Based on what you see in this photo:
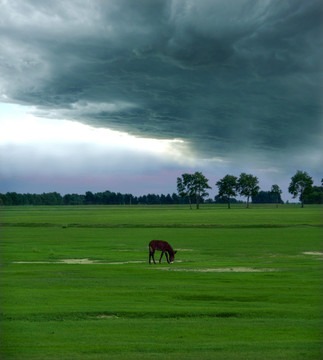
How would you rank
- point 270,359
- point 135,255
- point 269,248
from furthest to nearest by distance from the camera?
point 269,248, point 135,255, point 270,359

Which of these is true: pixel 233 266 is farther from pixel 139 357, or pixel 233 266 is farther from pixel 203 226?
pixel 203 226

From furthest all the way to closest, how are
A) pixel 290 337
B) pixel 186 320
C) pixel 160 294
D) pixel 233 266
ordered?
pixel 233 266
pixel 160 294
pixel 186 320
pixel 290 337

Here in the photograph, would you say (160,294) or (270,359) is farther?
(160,294)

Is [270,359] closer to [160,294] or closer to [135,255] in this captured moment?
[160,294]

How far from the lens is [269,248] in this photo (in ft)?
153

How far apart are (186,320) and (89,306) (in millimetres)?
4184

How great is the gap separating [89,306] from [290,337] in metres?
7.93

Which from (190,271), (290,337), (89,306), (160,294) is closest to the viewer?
(290,337)

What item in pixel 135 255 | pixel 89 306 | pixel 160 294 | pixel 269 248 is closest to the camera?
pixel 89 306

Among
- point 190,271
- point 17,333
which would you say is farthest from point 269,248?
point 17,333

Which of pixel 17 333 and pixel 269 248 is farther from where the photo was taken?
pixel 269 248

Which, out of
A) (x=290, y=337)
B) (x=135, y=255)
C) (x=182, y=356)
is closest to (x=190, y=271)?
(x=135, y=255)

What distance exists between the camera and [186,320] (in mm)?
16453

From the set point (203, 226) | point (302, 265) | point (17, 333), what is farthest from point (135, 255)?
point (203, 226)
